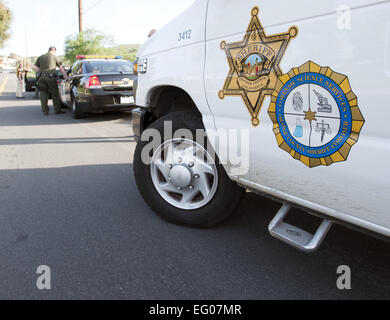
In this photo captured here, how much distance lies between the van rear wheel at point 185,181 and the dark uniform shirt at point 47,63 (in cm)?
800

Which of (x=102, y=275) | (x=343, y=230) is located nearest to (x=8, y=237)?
(x=102, y=275)

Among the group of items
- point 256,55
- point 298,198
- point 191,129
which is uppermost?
point 256,55

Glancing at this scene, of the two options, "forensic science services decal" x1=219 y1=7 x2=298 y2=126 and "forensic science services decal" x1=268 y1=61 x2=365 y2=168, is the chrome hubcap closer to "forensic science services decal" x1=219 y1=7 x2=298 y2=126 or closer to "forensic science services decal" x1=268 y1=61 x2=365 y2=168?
"forensic science services decal" x1=219 y1=7 x2=298 y2=126

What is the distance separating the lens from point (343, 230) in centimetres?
267

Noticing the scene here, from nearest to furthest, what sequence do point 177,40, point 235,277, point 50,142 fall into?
point 235,277 < point 177,40 < point 50,142

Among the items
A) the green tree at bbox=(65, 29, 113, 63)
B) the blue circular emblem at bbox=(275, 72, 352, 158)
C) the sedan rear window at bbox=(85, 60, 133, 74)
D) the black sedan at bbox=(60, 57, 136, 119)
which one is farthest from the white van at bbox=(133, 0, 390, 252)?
the green tree at bbox=(65, 29, 113, 63)

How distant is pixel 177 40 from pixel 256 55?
0.82m

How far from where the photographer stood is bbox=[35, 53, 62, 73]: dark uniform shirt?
955cm

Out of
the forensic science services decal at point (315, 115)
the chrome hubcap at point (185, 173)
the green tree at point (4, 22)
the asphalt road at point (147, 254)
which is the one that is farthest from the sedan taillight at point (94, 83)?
the green tree at point (4, 22)

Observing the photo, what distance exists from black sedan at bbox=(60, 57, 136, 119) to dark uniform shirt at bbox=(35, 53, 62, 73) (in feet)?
4.29

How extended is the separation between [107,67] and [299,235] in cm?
784

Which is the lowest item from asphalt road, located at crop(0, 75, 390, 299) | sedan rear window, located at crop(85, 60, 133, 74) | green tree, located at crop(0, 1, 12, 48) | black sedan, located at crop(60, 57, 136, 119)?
asphalt road, located at crop(0, 75, 390, 299)

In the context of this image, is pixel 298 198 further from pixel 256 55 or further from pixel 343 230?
pixel 343 230

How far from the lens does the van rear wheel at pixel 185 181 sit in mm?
2525
